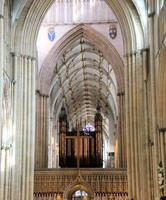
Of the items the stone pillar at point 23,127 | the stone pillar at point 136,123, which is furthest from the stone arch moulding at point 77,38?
the stone pillar at point 23,127

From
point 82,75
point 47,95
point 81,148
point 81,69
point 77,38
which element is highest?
point 77,38

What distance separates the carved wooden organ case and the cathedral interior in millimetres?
73

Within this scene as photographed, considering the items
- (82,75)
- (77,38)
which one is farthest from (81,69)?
(77,38)

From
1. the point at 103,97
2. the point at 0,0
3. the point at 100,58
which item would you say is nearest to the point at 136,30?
the point at 0,0

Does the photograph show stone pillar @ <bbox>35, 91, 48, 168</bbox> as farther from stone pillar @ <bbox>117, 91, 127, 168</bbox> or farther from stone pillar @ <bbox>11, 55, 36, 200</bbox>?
stone pillar @ <bbox>11, 55, 36, 200</bbox>

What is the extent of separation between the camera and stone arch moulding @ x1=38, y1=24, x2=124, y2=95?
113 ft

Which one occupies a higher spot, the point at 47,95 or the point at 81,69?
the point at 81,69

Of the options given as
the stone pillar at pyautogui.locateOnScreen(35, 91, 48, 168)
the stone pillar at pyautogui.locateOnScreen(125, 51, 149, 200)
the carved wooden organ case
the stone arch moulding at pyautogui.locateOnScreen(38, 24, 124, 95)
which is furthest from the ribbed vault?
the stone pillar at pyautogui.locateOnScreen(125, 51, 149, 200)

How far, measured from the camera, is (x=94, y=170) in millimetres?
29250

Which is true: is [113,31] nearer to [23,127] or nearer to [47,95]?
[47,95]

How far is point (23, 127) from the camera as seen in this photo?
24.8 meters

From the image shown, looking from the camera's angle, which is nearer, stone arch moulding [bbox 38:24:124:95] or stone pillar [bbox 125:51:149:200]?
stone pillar [bbox 125:51:149:200]

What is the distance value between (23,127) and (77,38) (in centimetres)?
1186

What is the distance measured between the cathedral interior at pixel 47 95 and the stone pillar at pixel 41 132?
0.07 meters
